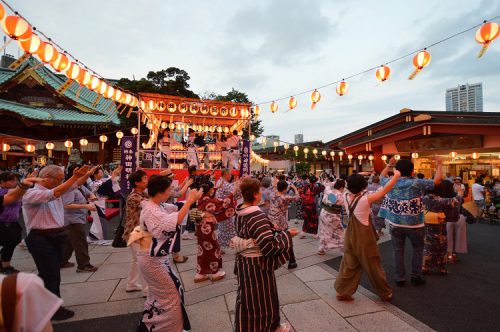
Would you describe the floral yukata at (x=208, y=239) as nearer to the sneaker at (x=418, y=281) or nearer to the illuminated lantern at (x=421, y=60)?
the sneaker at (x=418, y=281)

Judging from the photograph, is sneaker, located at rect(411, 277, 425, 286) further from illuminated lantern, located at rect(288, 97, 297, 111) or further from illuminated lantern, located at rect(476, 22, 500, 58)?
illuminated lantern, located at rect(288, 97, 297, 111)

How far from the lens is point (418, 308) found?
12.1 feet

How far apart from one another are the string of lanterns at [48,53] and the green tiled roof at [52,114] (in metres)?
7.61

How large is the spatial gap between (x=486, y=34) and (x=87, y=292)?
8.31m

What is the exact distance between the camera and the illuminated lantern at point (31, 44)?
17.7ft

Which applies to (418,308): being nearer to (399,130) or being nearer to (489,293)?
(489,293)

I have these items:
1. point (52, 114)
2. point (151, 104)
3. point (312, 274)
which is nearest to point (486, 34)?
point (312, 274)

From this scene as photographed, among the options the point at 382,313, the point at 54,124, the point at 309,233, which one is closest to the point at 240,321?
the point at 382,313

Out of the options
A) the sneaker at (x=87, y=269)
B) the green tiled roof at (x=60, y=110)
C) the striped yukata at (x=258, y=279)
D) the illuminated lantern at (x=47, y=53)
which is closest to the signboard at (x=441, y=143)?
the striped yukata at (x=258, y=279)

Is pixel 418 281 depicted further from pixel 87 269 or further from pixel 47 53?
pixel 47 53

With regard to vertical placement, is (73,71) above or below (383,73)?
below

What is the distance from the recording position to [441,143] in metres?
13.9

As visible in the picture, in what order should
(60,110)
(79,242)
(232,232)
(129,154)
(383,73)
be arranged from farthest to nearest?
(60,110)
(129,154)
(383,73)
(232,232)
(79,242)

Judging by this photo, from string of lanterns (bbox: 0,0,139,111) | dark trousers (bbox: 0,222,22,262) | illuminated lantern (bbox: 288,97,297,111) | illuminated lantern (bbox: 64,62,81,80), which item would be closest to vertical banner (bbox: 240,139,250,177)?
illuminated lantern (bbox: 288,97,297,111)
